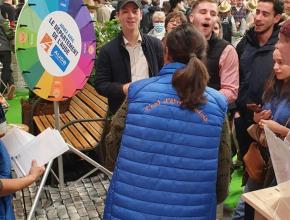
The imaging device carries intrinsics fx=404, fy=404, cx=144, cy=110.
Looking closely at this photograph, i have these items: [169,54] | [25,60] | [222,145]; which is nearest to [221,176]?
[222,145]

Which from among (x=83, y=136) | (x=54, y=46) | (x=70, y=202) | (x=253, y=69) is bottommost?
(x=70, y=202)

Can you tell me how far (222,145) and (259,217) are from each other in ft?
1.26

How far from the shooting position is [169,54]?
6.26 feet

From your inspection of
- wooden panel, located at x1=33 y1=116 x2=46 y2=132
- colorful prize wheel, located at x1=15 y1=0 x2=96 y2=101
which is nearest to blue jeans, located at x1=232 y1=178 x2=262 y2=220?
colorful prize wheel, located at x1=15 y1=0 x2=96 y2=101

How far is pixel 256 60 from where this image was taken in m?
3.23

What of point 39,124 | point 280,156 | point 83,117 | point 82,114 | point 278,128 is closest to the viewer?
point 280,156

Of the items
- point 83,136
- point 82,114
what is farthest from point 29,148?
point 82,114

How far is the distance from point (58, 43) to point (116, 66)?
47 centimetres

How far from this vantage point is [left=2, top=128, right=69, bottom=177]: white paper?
90.4 inches

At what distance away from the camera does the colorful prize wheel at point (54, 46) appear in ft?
9.29

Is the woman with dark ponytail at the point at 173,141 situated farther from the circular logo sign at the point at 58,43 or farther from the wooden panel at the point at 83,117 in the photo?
the wooden panel at the point at 83,117

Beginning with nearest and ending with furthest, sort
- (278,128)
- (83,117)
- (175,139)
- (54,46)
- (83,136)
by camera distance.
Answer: (175,139) → (278,128) → (54,46) → (83,136) → (83,117)

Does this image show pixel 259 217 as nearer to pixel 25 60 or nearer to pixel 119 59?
pixel 119 59

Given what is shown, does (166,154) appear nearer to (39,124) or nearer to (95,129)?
(95,129)
